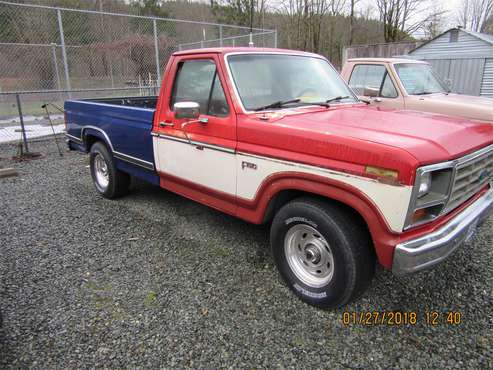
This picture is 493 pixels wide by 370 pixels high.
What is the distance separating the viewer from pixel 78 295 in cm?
315

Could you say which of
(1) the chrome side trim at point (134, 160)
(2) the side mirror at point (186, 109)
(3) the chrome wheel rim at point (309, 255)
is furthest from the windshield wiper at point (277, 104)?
(1) the chrome side trim at point (134, 160)

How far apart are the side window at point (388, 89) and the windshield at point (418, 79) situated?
0.61ft

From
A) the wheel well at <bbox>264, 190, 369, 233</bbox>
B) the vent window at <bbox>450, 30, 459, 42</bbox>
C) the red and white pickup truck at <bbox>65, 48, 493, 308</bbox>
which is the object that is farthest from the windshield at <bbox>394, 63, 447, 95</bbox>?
the vent window at <bbox>450, 30, 459, 42</bbox>

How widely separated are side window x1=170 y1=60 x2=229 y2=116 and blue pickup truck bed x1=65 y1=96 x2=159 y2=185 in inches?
18.9

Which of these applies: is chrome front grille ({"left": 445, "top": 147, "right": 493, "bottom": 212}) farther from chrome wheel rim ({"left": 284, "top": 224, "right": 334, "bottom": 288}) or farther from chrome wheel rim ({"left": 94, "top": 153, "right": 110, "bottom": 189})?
chrome wheel rim ({"left": 94, "top": 153, "right": 110, "bottom": 189})

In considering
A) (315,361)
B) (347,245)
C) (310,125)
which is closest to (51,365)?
(315,361)

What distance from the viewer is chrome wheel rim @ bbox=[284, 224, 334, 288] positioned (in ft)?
9.48

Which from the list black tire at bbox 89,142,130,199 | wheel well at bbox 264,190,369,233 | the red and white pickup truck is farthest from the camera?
black tire at bbox 89,142,130,199

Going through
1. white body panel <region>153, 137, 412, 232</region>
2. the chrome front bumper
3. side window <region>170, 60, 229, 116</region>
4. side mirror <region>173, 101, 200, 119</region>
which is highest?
side window <region>170, 60, 229, 116</region>

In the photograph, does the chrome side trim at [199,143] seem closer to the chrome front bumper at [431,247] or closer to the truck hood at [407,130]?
the truck hood at [407,130]

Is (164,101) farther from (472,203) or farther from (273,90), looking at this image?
(472,203)

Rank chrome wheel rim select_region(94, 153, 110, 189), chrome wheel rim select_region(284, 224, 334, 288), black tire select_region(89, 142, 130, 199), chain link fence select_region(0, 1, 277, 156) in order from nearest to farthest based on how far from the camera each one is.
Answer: chrome wheel rim select_region(284, 224, 334, 288) → black tire select_region(89, 142, 130, 199) → chrome wheel rim select_region(94, 153, 110, 189) → chain link fence select_region(0, 1, 277, 156)

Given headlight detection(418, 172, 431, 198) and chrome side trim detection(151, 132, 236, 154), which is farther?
chrome side trim detection(151, 132, 236, 154)

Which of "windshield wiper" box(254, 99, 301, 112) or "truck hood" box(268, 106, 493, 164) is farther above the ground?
"windshield wiper" box(254, 99, 301, 112)
